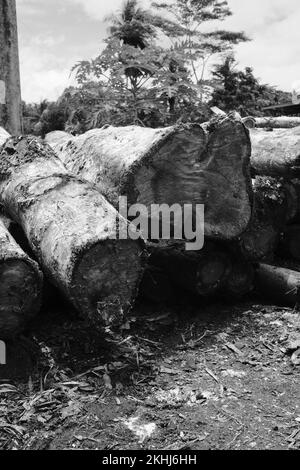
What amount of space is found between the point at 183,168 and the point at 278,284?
1.09 metres

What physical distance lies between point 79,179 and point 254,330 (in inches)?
56.7

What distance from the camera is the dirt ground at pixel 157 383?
6.72ft

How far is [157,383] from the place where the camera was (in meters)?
2.47

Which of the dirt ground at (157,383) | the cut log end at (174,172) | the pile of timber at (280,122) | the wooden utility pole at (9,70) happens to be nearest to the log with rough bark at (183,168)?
the cut log end at (174,172)

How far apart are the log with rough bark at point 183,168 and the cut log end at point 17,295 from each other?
726 mm

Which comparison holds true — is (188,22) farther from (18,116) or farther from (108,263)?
(108,263)

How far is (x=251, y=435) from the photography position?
2.06m

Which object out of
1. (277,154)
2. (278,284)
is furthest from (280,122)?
(278,284)

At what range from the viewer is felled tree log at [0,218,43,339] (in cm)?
245

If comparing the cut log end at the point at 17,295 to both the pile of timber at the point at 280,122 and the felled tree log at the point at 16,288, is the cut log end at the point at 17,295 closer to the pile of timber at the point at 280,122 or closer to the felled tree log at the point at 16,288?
the felled tree log at the point at 16,288

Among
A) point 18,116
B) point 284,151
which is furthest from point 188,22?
point 284,151

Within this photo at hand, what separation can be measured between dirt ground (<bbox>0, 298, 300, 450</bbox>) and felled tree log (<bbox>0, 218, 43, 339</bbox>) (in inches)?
5.7

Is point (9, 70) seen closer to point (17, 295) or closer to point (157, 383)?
point (17, 295)
